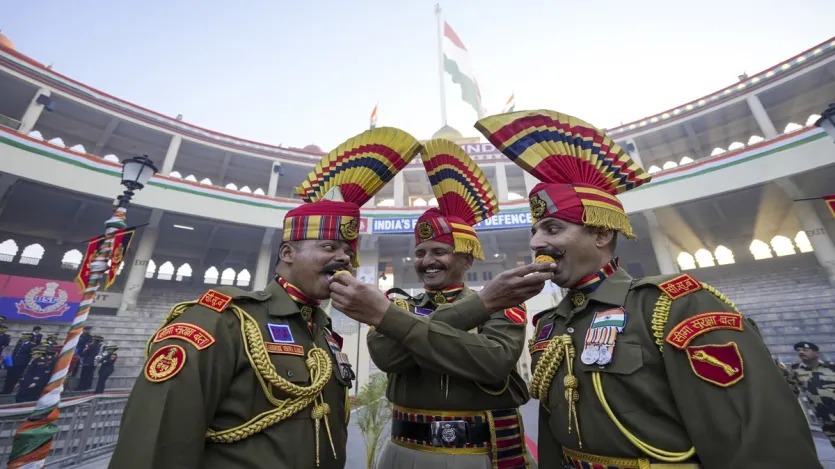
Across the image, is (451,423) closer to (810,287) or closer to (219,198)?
(219,198)

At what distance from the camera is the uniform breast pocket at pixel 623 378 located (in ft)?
5.44

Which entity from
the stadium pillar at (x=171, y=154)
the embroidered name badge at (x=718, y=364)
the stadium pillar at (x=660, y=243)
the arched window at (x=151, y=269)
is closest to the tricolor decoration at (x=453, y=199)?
the embroidered name badge at (x=718, y=364)

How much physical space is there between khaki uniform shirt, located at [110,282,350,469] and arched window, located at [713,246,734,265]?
85.3 ft

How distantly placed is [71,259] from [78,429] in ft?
63.5

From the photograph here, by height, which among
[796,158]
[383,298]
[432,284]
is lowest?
[383,298]

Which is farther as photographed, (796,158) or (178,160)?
(178,160)

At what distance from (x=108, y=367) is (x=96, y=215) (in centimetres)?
1247

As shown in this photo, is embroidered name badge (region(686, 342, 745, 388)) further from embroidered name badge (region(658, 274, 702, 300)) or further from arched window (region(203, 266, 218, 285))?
arched window (region(203, 266, 218, 285))

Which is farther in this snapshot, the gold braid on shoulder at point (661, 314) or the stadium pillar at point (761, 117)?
the stadium pillar at point (761, 117)

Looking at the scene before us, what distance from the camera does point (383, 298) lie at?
1891 mm

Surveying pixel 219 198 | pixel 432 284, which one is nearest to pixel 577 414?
pixel 432 284

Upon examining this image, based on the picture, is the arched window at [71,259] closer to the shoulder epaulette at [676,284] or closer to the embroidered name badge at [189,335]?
the embroidered name badge at [189,335]

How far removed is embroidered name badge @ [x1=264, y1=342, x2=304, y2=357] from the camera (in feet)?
6.56

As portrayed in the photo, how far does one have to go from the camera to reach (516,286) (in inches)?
75.8
